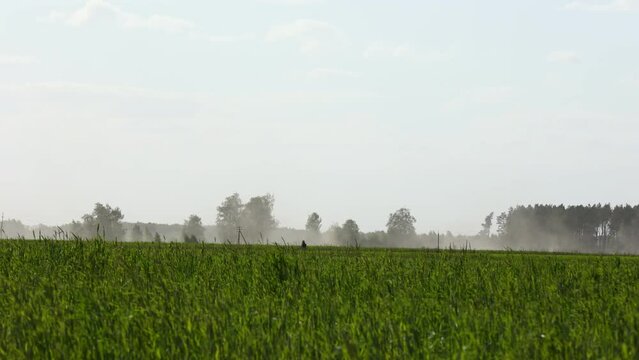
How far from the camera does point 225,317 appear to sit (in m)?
7.42

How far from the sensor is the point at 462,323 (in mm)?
7371

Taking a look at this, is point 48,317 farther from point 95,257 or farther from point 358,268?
point 358,268

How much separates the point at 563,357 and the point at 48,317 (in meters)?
4.85

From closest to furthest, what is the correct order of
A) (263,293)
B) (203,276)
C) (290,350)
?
(290,350), (263,293), (203,276)

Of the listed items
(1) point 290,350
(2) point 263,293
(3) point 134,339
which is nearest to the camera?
(1) point 290,350

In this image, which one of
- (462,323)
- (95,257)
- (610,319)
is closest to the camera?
(462,323)

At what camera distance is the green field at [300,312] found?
6539 mm

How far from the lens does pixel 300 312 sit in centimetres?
794

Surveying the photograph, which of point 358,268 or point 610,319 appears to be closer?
point 610,319

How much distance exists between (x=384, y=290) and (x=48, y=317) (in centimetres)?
421

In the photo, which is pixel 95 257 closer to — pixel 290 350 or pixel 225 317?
pixel 225 317

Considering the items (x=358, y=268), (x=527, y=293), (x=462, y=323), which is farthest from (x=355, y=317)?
(x=358, y=268)

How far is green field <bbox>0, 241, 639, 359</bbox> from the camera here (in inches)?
257

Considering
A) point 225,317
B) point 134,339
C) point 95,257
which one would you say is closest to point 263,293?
point 225,317
